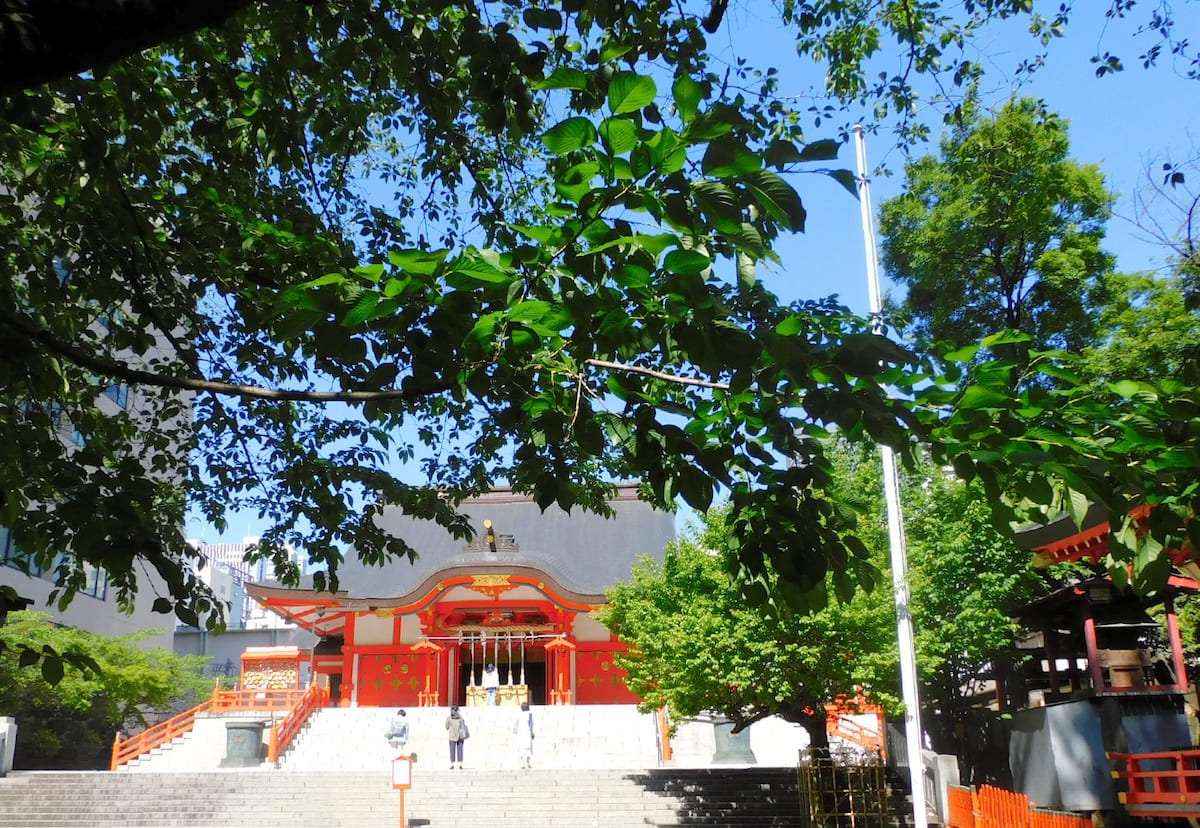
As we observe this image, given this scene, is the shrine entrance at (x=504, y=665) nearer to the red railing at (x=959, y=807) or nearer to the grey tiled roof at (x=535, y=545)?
the grey tiled roof at (x=535, y=545)

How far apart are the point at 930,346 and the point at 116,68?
4.11 metres

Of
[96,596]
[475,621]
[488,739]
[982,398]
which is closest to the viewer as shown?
[982,398]

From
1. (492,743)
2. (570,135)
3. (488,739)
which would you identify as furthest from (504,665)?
(570,135)

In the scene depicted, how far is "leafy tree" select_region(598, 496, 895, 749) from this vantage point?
A: 12555 millimetres

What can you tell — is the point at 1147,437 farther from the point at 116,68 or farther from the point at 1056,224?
the point at 1056,224

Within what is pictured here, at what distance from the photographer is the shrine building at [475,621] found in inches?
959

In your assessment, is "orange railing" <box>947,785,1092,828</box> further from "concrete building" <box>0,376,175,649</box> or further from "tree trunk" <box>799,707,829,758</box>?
"concrete building" <box>0,376,175,649</box>

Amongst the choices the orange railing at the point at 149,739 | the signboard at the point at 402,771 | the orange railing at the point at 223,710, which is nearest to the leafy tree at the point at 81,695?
the orange railing at the point at 223,710

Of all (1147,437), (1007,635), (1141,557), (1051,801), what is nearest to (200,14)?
(1147,437)

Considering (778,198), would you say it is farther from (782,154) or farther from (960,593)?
(960,593)

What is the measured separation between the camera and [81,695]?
21.1 m

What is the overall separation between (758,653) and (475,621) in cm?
1506

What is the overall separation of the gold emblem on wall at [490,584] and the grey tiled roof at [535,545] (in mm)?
537

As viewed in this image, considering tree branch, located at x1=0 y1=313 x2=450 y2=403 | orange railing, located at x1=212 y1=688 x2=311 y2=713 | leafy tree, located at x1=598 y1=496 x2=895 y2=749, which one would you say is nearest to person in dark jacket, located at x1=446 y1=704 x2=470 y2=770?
leafy tree, located at x1=598 y1=496 x2=895 y2=749
